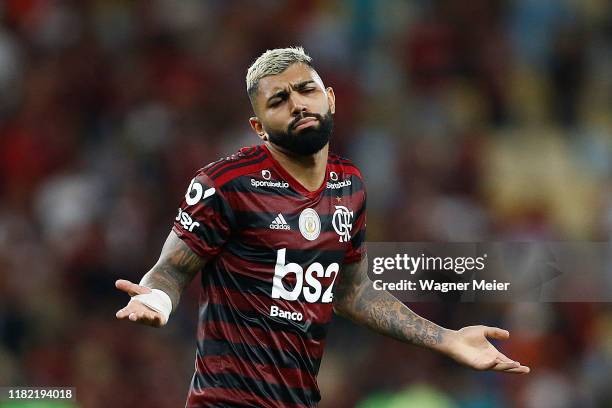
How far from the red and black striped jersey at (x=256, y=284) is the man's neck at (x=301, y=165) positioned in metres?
0.05

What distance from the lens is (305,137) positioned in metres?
4.29

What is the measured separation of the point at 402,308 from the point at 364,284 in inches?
7.2

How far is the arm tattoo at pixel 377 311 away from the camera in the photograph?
180 inches

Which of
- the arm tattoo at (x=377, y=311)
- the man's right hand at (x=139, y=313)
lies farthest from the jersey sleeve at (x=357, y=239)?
the man's right hand at (x=139, y=313)

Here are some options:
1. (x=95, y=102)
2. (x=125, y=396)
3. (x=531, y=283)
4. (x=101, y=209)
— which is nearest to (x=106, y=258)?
(x=101, y=209)

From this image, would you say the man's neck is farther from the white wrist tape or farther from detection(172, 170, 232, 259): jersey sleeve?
the white wrist tape

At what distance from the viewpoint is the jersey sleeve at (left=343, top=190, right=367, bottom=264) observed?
4.54 metres

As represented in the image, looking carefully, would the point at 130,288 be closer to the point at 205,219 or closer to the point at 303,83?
the point at 205,219

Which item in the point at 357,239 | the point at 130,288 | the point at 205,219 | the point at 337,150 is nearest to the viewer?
the point at 130,288

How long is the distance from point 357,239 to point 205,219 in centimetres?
69

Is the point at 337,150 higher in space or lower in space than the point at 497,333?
higher

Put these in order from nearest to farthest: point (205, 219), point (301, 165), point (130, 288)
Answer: point (130, 288) → point (205, 219) → point (301, 165)

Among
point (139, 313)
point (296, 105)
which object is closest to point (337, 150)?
point (296, 105)

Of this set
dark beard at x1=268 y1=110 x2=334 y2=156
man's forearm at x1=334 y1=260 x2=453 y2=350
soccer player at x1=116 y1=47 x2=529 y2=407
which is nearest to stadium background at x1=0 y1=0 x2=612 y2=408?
man's forearm at x1=334 y1=260 x2=453 y2=350
